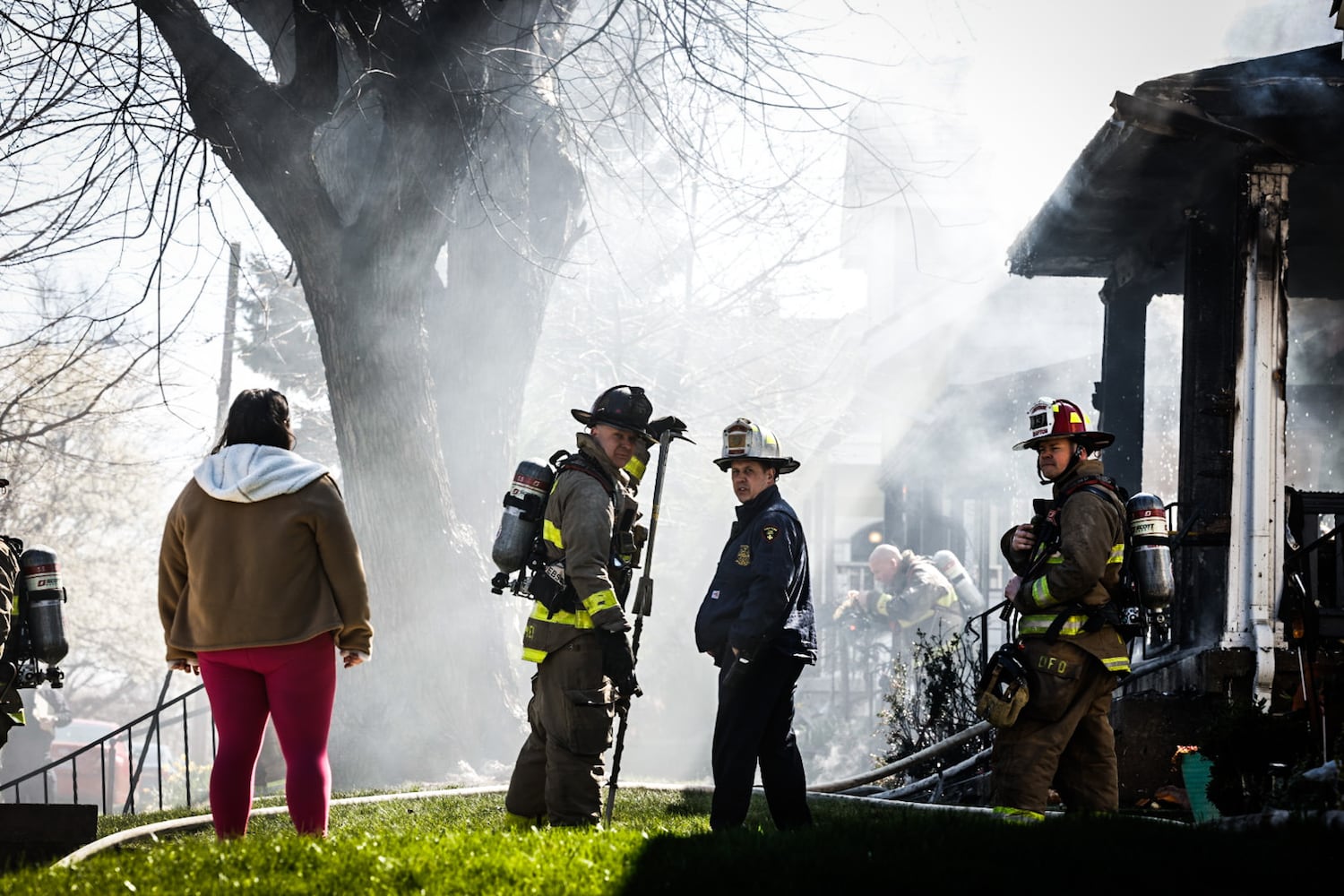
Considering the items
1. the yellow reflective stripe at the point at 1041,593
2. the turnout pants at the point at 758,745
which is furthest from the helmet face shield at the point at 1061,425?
the turnout pants at the point at 758,745

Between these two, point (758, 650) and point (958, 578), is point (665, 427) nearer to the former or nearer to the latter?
point (758, 650)

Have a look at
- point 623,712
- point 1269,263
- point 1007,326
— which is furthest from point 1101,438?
point 1007,326

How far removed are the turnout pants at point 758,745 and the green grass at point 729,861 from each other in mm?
943

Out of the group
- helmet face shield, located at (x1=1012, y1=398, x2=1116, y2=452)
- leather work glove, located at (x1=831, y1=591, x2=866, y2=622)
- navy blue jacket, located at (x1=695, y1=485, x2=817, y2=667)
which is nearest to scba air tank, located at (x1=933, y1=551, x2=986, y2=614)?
leather work glove, located at (x1=831, y1=591, x2=866, y2=622)

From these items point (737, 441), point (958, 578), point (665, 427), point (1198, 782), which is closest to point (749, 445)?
point (737, 441)

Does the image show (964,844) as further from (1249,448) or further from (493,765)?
(493,765)

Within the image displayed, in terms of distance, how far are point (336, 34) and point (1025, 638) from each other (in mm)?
6595

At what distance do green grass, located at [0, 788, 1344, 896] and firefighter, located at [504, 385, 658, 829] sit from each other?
0.71 metres

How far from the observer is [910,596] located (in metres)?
20.8

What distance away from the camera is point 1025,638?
19.6 ft

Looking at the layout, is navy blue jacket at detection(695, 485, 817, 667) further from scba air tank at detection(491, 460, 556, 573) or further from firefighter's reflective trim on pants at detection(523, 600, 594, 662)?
scba air tank at detection(491, 460, 556, 573)

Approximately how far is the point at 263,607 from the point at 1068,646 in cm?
340

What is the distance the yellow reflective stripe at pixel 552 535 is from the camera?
573 centimetres

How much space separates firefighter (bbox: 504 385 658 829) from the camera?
18.0ft
